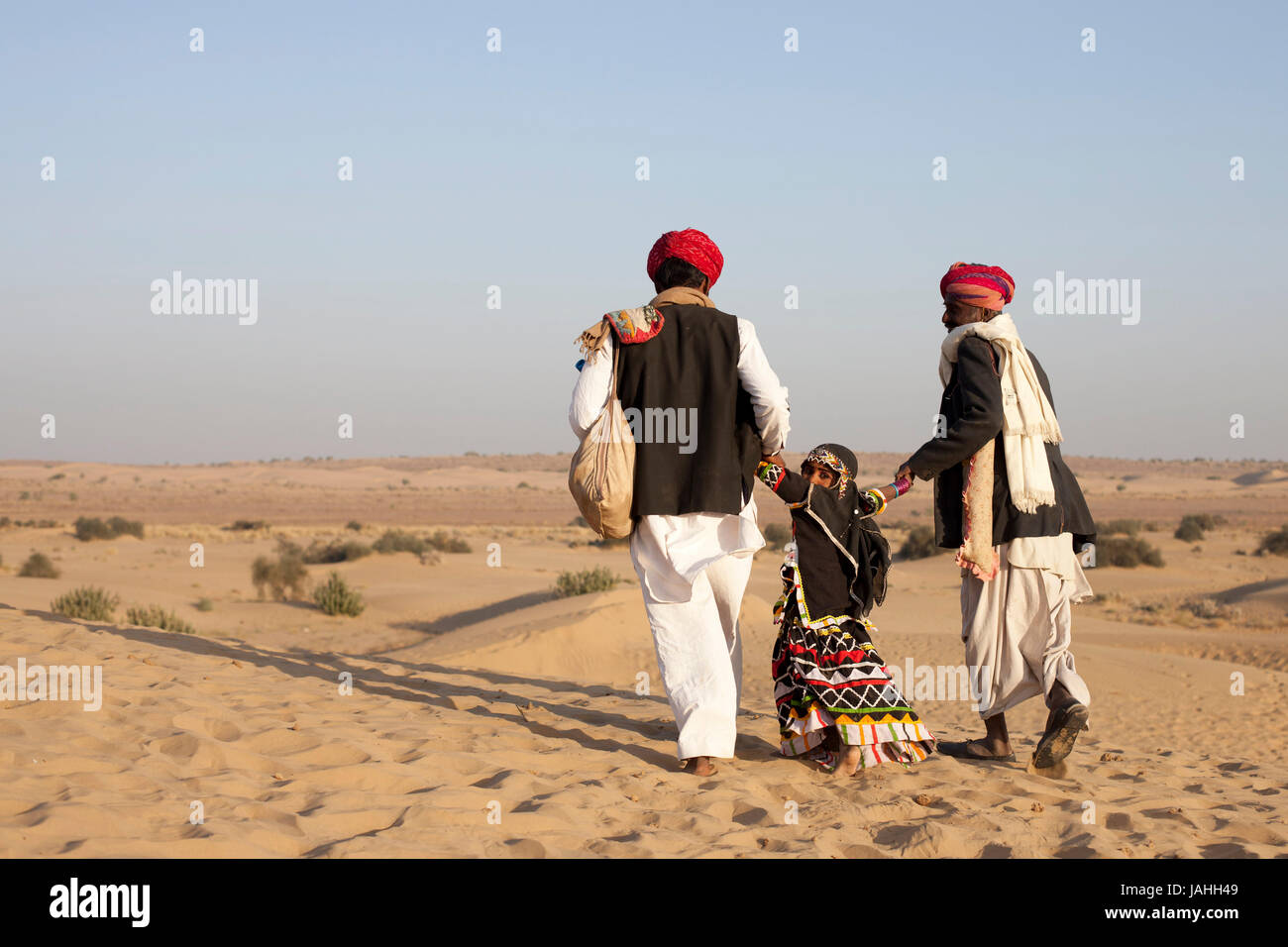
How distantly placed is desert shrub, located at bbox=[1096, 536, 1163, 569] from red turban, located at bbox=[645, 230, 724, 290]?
21121mm

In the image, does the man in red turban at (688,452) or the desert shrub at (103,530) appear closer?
the man in red turban at (688,452)

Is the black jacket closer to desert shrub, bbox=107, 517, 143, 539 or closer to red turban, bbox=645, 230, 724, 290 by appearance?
red turban, bbox=645, 230, 724, 290

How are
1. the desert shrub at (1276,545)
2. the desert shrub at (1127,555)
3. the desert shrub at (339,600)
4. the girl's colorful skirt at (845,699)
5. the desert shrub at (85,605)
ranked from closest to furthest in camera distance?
1. the girl's colorful skirt at (845,699)
2. the desert shrub at (85,605)
3. the desert shrub at (339,600)
4. the desert shrub at (1127,555)
5. the desert shrub at (1276,545)

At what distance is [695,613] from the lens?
198 inches

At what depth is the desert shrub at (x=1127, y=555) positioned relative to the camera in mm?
23844

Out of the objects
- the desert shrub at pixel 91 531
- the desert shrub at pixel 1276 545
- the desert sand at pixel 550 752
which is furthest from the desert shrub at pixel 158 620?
the desert shrub at pixel 1276 545

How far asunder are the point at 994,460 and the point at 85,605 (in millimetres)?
12829

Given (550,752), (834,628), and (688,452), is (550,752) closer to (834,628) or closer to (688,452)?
(834,628)

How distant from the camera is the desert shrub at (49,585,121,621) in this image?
13977mm

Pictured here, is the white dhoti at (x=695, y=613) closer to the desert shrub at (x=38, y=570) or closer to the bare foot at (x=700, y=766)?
the bare foot at (x=700, y=766)

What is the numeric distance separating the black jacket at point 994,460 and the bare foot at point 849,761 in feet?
3.83

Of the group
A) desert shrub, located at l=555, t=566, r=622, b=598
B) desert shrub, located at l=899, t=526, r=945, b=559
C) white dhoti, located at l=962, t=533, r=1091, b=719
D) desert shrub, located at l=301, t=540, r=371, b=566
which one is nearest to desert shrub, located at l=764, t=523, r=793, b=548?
desert shrub, located at l=899, t=526, r=945, b=559
